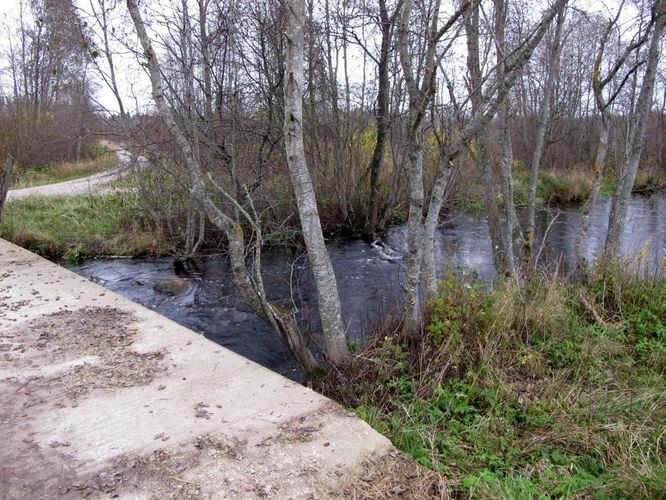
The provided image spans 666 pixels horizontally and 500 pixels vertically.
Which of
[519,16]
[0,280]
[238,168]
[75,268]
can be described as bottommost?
[75,268]

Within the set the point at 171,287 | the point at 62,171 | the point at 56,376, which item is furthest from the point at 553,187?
the point at 62,171

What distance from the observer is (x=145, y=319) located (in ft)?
17.8

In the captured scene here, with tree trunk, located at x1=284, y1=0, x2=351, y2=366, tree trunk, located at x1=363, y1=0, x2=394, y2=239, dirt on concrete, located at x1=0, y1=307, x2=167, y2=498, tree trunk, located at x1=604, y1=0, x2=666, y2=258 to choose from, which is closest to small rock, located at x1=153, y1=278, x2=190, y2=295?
dirt on concrete, located at x1=0, y1=307, x2=167, y2=498

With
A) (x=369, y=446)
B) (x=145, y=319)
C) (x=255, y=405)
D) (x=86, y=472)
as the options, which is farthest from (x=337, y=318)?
(x=86, y=472)

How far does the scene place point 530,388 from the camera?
424cm

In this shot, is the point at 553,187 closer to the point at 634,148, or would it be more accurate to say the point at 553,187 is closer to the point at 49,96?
the point at 634,148

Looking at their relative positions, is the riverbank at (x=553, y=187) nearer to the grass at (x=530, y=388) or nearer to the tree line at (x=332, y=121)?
the tree line at (x=332, y=121)

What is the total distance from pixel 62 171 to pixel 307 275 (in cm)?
1573

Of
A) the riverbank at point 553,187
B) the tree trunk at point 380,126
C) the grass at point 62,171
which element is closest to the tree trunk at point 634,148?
the tree trunk at point 380,126

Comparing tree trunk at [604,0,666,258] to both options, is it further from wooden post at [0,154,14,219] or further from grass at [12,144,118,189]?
grass at [12,144,118,189]

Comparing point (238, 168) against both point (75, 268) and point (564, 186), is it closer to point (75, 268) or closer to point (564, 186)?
point (75, 268)

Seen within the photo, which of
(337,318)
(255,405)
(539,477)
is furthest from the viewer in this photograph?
(337,318)

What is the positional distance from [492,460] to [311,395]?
4.50ft

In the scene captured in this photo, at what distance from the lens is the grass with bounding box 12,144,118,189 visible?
17.6 meters
